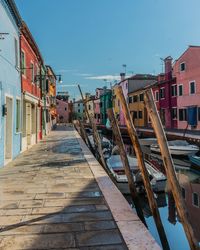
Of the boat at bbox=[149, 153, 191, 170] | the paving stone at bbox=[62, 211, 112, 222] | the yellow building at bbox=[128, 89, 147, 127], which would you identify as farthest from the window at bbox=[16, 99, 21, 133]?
the yellow building at bbox=[128, 89, 147, 127]

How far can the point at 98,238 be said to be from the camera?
13.7ft

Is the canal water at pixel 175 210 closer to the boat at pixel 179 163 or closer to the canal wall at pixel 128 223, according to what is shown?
the boat at pixel 179 163

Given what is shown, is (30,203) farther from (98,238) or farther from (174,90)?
(174,90)

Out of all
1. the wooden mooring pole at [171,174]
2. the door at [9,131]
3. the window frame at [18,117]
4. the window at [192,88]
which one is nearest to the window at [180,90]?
the window at [192,88]

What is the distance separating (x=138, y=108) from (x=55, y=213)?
4113 centimetres

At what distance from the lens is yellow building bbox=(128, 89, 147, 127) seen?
44000 mm

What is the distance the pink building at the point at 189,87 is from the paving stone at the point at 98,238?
25899 mm

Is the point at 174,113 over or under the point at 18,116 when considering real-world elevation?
over

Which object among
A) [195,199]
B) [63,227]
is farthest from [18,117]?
[63,227]

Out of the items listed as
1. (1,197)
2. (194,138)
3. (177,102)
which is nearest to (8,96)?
(1,197)

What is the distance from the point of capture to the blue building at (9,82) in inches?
396

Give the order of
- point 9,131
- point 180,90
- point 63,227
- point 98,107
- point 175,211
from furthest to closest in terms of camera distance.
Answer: point 98,107 < point 180,90 < point 9,131 < point 175,211 < point 63,227

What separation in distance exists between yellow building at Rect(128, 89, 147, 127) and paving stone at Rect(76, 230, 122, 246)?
3935cm

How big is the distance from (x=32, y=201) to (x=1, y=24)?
6.57 meters
